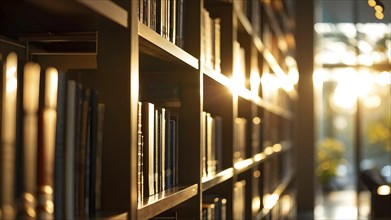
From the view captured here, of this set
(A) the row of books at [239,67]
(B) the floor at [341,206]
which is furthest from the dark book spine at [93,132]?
(B) the floor at [341,206]

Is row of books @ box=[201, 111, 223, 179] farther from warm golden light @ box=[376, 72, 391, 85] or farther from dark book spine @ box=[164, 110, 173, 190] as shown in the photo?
warm golden light @ box=[376, 72, 391, 85]

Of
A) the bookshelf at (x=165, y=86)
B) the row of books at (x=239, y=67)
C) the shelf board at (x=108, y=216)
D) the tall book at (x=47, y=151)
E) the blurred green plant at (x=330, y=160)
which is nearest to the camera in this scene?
the tall book at (x=47, y=151)

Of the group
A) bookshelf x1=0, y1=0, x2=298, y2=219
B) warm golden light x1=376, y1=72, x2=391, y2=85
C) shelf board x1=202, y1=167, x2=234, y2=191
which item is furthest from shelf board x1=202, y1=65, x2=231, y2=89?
warm golden light x1=376, y1=72, x2=391, y2=85

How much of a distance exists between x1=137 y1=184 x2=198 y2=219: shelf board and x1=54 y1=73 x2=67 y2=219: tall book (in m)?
0.39

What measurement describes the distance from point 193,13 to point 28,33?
0.78 metres

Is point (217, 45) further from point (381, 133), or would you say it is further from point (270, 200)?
point (381, 133)

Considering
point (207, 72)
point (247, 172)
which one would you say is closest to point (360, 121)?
point (247, 172)

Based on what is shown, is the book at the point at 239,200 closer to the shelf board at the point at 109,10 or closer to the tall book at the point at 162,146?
the tall book at the point at 162,146

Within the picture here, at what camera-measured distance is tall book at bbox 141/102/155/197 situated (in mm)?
1732

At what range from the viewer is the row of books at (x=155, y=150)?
1725 millimetres

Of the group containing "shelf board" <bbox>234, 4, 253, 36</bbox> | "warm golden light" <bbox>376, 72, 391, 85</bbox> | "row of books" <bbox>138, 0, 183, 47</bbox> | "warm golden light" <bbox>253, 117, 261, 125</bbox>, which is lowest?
"warm golden light" <bbox>253, 117, 261, 125</bbox>

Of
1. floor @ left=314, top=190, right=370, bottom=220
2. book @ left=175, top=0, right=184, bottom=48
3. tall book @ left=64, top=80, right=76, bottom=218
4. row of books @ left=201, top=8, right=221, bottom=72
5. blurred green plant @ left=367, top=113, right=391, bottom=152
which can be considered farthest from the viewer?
blurred green plant @ left=367, top=113, right=391, bottom=152

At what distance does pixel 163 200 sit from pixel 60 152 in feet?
2.15

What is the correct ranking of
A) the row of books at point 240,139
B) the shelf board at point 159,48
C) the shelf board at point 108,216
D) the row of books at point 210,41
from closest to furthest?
1. the shelf board at point 108,216
2. the shelf board at point 159,48
3. the row of books at point 210,41
4. the row of books at point 240,139
